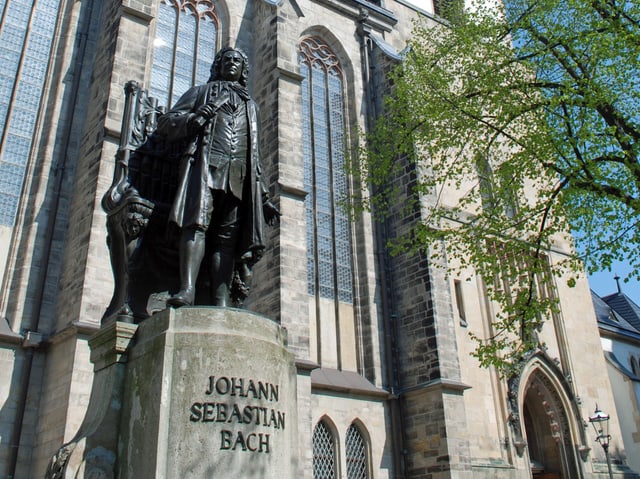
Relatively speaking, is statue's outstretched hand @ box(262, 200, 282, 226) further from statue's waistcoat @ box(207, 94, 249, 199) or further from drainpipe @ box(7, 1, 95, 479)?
drainpipe @ box(7, 1, 95, 479)

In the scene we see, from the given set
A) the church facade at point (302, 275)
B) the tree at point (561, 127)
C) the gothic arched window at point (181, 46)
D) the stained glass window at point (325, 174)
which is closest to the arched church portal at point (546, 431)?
the church facade at point (302, 275)

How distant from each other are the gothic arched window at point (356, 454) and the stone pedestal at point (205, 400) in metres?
10.1

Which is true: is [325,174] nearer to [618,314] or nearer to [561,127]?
[561,127]

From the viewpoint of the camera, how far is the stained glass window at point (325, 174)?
16.0 m

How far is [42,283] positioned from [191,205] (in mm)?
8440

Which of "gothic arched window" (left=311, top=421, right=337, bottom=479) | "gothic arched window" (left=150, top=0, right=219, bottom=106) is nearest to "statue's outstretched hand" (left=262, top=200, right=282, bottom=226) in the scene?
"gothic arched window" (left=311, top=421, right=337, bottom=479)

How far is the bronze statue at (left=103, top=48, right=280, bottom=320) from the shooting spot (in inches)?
191

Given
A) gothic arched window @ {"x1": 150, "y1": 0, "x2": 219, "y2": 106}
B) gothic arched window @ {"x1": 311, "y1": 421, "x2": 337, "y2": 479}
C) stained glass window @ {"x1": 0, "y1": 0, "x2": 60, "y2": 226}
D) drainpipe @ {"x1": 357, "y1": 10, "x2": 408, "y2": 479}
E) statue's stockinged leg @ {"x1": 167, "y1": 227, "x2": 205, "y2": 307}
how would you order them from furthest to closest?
gothic arched window @ {"x1": 150, "y1": 0, "x2": 219, "y2": 106} < drainpipe @ {"x1": 357, "y1": 10, "x2": 408, "y2": 479} < gothic arched window @ {"x1": 311, "y1": 421, "x2": 337, "y2": 479} < stained glass window @ {"x1": 0, "y1": 0, "x2": 60, "y2": 226} < statue's stockinged leg @ {"x1": 167, "y1": 227, "x2": 205, "y2": 307}

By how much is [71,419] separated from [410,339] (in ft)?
26.5

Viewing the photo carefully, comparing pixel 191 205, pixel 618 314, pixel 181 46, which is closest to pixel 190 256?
pixel 191 205

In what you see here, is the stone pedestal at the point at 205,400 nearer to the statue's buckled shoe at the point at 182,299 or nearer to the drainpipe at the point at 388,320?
the statue's buckled shoe at the point at 182,299

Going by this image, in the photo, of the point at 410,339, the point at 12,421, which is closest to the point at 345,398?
the point at 410,339

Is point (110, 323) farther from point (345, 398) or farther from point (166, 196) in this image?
point (345, 398)

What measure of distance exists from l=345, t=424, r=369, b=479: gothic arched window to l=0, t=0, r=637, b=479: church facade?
0.03 meters
